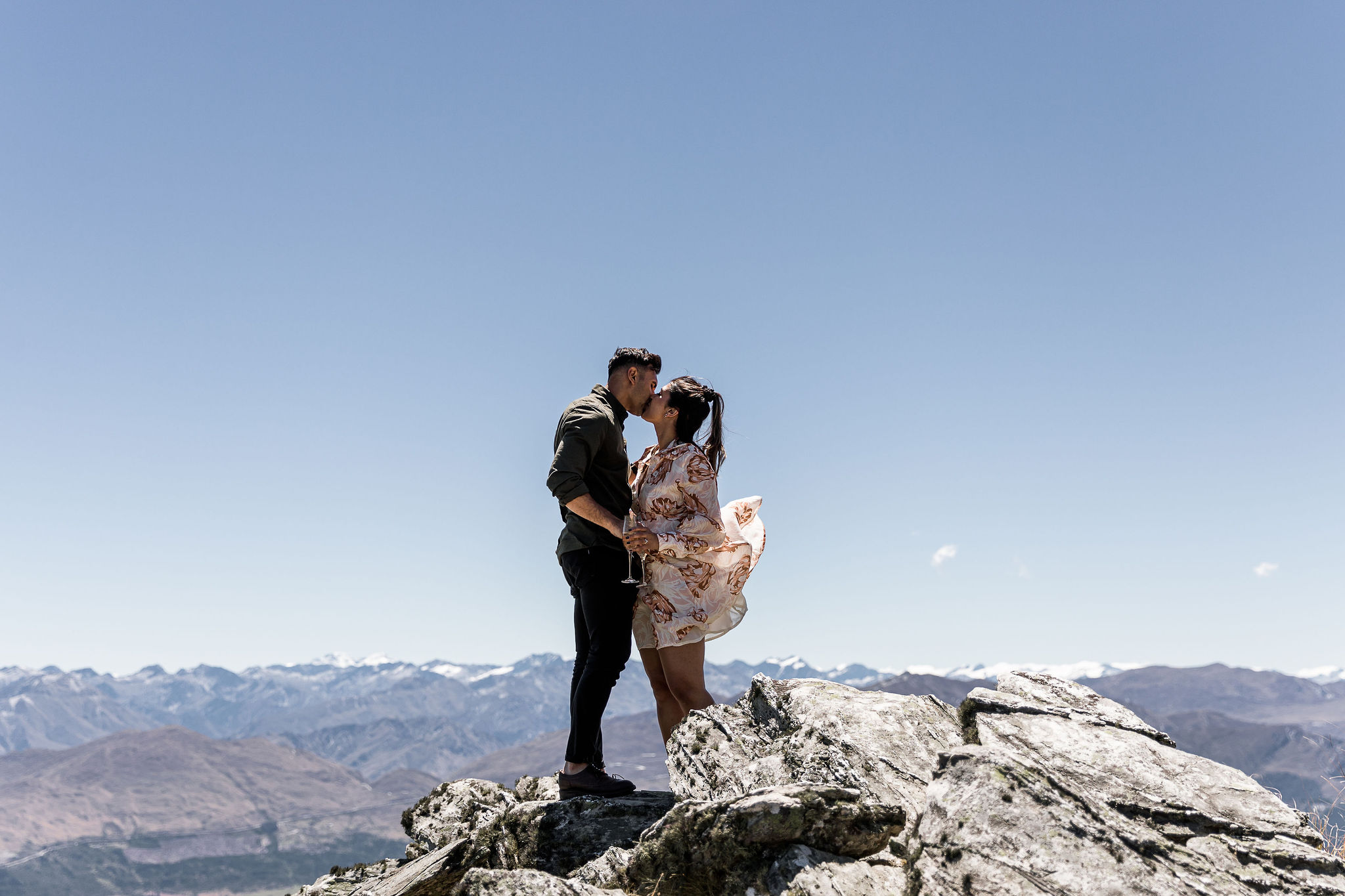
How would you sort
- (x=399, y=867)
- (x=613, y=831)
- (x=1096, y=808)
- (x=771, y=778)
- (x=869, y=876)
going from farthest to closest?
1. (x=399, y=867)
2. (x=613, y=831)
3. (x=771, y=778)
4. (x=869, y=876)
5. (x=1096, y=808)

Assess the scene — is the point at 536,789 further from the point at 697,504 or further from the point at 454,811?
the point at 697,504

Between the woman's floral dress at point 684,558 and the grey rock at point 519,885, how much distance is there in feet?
9.88

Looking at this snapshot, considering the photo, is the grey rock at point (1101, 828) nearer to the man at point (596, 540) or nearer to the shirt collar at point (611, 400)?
the man at point (596, 540)

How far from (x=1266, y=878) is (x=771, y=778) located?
11.9 ft

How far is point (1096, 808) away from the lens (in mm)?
5344

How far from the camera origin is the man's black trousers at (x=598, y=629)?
8977 mm

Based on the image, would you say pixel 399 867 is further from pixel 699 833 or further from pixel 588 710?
pixel 699 833

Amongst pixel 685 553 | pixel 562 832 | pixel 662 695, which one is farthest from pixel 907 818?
pixel 662 695

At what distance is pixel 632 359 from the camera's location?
971 centimetres

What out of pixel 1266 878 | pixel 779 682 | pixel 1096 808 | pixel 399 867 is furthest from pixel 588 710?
pixel 1266 878

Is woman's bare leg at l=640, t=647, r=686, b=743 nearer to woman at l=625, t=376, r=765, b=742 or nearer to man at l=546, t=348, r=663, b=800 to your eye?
woman at l=625, t=376, r=765, b=742

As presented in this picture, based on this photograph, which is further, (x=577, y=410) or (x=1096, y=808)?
(x=577, y=410)

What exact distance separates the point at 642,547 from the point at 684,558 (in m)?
0.68

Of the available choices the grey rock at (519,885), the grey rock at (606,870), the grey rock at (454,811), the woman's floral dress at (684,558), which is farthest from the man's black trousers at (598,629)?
the grey rock at (519,885)
